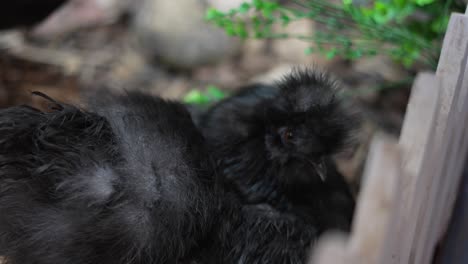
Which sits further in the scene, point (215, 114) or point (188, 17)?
point (188, 17)

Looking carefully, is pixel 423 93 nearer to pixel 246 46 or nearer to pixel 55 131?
pixel 55 131

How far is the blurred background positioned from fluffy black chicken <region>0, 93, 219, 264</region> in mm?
970

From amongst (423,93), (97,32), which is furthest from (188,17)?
(423,93)

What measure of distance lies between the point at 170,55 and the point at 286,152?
2.05 metres

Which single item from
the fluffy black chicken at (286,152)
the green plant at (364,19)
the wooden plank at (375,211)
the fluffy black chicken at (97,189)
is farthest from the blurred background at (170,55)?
the wooden plank at (375,211)

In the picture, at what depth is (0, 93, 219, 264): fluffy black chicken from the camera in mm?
1185

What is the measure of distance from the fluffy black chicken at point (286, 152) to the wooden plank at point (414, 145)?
0.62 metres

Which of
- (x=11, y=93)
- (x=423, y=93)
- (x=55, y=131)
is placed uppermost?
(x=423, y=93)

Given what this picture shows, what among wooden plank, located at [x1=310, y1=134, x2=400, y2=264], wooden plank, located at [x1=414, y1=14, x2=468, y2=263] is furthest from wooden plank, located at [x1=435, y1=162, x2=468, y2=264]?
wooden plank, located at [x1=310, y1=134, x2=400, y2=264]

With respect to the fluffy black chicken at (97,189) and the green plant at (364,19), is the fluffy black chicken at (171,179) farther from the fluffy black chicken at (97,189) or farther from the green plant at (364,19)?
the green plant at (364,19)

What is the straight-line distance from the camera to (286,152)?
5.42 feet

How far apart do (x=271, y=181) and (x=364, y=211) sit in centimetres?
95

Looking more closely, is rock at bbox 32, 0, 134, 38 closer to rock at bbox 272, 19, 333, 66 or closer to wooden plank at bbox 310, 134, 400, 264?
rock at bbox 272, 19, 333, 66

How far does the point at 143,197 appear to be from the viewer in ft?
4.13
